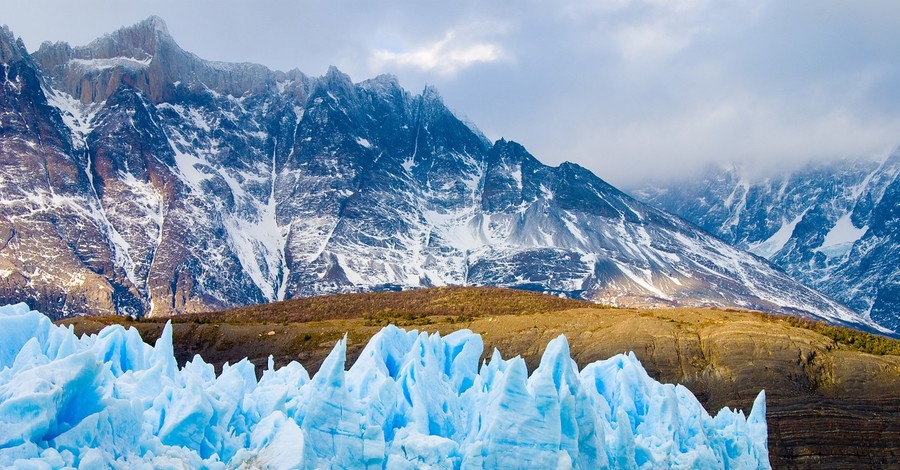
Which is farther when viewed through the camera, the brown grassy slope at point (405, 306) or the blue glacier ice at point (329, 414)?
the brown grassy slope at point (405, 306)

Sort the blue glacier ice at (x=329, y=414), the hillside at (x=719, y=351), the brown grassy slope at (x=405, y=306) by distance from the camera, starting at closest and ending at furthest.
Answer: the blue glacier ice at (x=329, y=414) < the hillside at (x=719, y=351) < the brown grassy slope at (x=405, y=306)

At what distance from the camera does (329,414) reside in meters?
28.4

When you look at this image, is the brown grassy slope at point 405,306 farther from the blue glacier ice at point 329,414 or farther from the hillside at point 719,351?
the blue glacier ice at point 329,414

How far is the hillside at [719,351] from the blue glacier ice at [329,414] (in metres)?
18.7

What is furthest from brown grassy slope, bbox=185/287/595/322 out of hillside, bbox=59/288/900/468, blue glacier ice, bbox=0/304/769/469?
blue glacier ice, bbox=0/304/769/469

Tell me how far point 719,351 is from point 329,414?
A: 40.6m

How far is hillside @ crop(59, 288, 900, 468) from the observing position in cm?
5438

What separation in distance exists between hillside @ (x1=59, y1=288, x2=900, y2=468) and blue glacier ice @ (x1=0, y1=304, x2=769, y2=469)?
18.7 m

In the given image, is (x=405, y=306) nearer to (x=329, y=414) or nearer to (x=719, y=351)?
(x=719, y=351)

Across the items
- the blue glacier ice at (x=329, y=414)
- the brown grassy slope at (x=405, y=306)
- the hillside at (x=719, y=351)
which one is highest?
the brown grassy slope at (x=405, y=306)

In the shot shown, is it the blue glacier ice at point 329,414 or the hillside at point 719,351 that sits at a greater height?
the hillside at point 719,351

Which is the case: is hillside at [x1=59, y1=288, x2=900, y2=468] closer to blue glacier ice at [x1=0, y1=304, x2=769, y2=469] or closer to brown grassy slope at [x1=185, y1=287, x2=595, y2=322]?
brown grassy slope at [x1=185, y1=287, x2=595, y2=322]

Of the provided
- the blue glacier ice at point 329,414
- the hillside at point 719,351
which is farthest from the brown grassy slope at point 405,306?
the blue glacier ice at point 329,414

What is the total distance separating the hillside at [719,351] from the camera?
54.4 meters
